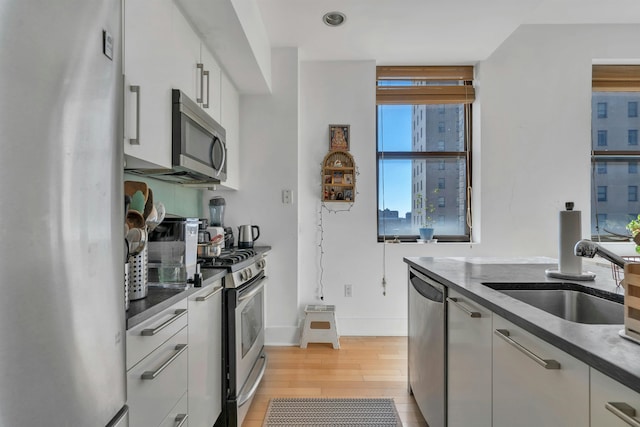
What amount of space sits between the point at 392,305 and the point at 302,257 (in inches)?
39.0

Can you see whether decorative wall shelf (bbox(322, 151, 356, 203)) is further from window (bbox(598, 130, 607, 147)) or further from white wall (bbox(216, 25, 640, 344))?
window (bbox(598, 130, 607, 147))

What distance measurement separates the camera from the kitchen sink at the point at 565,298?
1210mm

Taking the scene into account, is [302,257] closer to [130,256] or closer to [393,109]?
[393,109]

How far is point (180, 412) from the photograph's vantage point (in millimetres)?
1216

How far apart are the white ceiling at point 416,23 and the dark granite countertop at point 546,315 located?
1.88 m

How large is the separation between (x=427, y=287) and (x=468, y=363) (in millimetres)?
502

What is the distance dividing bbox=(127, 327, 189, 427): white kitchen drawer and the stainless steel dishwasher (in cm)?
110

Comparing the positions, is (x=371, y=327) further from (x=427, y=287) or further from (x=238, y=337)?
(x=238, y=337)

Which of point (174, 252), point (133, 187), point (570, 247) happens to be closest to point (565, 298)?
point (570, 247)

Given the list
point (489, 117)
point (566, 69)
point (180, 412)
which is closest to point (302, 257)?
point (180, 412)

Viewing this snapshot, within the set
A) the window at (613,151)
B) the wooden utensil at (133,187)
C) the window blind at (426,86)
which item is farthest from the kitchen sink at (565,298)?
the window at (613,151)

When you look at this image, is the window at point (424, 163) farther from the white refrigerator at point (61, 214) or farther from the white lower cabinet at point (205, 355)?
the white refrigerator at point (61, 214)

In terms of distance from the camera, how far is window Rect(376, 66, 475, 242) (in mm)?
3369

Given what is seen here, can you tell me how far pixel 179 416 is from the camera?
3.93 ft
